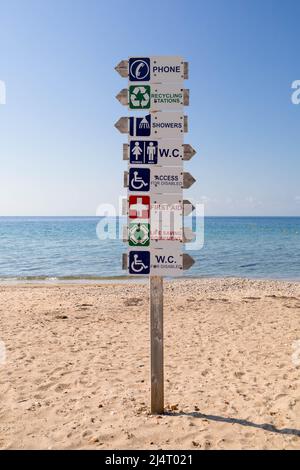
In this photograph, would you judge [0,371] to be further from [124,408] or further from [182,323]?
[182,323]

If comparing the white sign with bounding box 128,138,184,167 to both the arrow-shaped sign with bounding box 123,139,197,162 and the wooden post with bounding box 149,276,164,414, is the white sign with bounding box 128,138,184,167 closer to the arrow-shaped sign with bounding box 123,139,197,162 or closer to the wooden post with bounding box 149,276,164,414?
the arrow-shaped sign with bounding box 123,139,197,162

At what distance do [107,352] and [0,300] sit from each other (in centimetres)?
973

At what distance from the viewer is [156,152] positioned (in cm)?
562

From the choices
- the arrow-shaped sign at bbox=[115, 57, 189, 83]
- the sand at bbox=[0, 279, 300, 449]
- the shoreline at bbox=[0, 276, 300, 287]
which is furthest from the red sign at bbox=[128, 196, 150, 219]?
the shoreline at bbox=[0, 276, 300, 287]

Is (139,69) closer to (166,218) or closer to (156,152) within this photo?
(156,152)

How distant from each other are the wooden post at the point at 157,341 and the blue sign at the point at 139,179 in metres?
1.36

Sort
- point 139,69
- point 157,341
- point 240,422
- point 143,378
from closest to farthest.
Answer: point 139,69
point 240,422
point 157,341
point 143,378

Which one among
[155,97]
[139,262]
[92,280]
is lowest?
[92,280]

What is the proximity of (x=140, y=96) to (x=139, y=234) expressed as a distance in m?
2.01

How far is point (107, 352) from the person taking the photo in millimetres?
9219

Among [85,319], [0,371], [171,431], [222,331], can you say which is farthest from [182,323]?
[171,431]

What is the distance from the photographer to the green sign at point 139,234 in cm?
573

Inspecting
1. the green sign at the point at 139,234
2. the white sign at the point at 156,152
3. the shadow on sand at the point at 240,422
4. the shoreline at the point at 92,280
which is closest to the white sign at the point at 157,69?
the white sign at the point at 156,152

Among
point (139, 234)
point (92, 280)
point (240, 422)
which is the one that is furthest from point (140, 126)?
point (92, 280)
